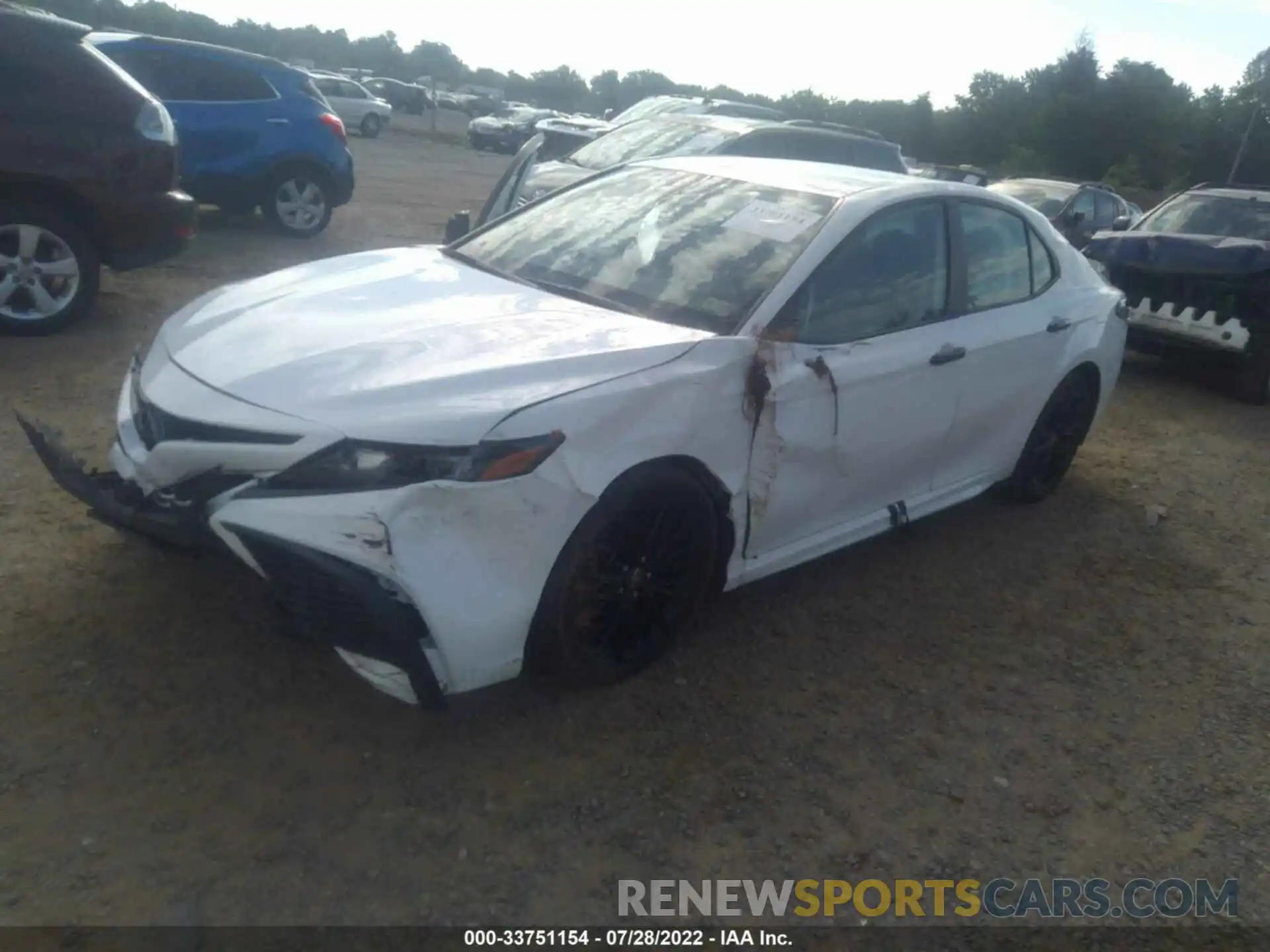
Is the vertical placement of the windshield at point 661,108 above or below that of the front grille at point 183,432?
above

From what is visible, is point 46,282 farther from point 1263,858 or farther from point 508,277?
point 1263,858

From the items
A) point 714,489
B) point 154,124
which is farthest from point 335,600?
point 154,124

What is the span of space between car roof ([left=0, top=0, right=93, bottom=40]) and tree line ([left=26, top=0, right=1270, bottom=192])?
38.3 meters

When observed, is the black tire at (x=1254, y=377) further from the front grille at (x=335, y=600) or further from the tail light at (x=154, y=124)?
the front grille at (x=335, y=600)

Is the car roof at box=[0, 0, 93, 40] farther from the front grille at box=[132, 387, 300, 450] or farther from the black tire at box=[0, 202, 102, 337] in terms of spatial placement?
the front grille at box=[132, 387, 300, 450]

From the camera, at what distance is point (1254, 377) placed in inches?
338

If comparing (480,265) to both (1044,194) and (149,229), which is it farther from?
(1044,194)

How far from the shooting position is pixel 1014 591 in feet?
15.4

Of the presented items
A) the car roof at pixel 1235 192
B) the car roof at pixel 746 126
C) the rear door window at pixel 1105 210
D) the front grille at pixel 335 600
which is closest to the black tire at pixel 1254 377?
the car roof at pixel 1235 192

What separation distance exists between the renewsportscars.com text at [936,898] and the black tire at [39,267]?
17.2ft

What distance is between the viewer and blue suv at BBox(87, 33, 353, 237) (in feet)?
31.6

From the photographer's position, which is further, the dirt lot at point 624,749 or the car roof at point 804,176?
the car roof at point 804,176

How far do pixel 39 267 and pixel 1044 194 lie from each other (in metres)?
11.4

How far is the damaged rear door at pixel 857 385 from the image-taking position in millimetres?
3617
